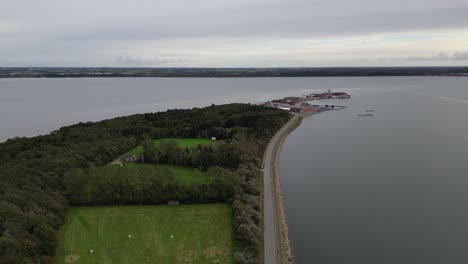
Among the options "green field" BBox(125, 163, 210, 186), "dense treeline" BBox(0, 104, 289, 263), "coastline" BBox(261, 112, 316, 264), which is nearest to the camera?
"coastline" BBox(261, 112, 316, 264)

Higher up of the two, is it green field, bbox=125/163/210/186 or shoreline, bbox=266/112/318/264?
green field, bbox=125/163/210/186

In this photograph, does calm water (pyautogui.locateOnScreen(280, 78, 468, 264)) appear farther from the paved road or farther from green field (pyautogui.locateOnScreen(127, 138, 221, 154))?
green field (pyautogui.locateOnScreen(127, 138, 221, 154))

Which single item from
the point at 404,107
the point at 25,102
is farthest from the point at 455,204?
the point at 25,102

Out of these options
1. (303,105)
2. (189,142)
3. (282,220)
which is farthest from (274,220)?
(303,105)

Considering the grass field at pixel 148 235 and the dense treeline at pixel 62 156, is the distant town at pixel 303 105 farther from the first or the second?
the grass field at pixel 148 235

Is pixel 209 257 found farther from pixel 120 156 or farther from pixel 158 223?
pixel 120 156

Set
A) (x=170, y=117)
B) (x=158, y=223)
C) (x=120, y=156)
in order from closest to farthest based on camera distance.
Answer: (x=158, y=223) → (x=120, y=156) → (x=170, y=117)

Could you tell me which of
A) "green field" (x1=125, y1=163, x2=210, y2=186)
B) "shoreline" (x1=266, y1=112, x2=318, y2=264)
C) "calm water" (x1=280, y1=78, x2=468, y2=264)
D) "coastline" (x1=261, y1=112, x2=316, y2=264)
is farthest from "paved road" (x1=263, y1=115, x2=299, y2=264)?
"green field" (x1=125, y1=163, x2=210, y2=186)
